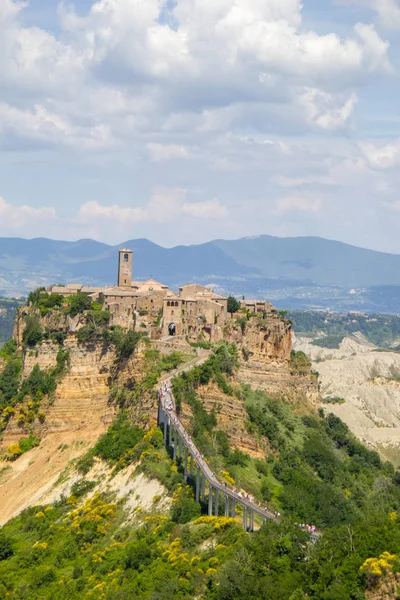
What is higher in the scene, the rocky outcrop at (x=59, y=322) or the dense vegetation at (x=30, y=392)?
the rocky outcrop at (x=59, y=322)

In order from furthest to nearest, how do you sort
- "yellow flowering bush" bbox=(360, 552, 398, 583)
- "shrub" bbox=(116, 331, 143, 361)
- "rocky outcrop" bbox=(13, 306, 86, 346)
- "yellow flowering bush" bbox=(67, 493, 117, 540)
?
1. "rocky outcrop" bbox=(13, 306, 86, 346)
2. "shrub" bbox=(116, 331, 143, 361)
3. "yellow flowering bush" bbox=(67, 493, 117, 540)
4. "yellow flowering bush" bbox=(360, 552, 398, 583)

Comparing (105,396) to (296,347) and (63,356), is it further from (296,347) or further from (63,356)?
(296,347)

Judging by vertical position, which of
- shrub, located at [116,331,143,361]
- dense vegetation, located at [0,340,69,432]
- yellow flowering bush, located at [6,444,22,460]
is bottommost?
yellow flowering bush, located at [6,444,22,460]

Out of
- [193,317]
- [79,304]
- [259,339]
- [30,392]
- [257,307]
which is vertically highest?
[257,307]

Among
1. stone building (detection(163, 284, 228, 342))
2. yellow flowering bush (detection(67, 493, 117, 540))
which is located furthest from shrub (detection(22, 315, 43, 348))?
Result: yellow flowering bush (detection(67, 493, 117, 540))

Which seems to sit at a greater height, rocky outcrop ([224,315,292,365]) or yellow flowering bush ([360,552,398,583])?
rocky outcrop ([224,315,292,365])

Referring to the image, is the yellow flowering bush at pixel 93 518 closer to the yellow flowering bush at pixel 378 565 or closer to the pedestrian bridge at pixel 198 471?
the pedestrian bridge at pixel 198 471

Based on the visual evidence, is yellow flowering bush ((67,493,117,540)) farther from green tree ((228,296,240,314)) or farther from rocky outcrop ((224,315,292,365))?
green tree ((228,296,240,314))

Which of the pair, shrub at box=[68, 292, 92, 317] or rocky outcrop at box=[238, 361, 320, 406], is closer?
shrub at box=[68, 292, 92, 317]

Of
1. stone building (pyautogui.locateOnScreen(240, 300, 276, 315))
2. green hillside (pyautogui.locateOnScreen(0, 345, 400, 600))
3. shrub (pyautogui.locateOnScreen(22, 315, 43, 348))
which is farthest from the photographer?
stone building (pyautogui.locateOnScreen(240, 300, 276, 315))

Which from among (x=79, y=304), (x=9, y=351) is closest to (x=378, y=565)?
(x=79, y=304)

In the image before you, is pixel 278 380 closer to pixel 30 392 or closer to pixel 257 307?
pixel 257 307

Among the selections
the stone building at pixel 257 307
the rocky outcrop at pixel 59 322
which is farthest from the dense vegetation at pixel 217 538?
the stone building at pixel 257 307

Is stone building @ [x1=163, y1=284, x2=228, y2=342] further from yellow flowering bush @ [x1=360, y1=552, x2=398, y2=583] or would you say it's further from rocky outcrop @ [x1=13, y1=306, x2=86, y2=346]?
yellow flowering bush @ [x1=360, y1=552, x2=398, y2=583]
